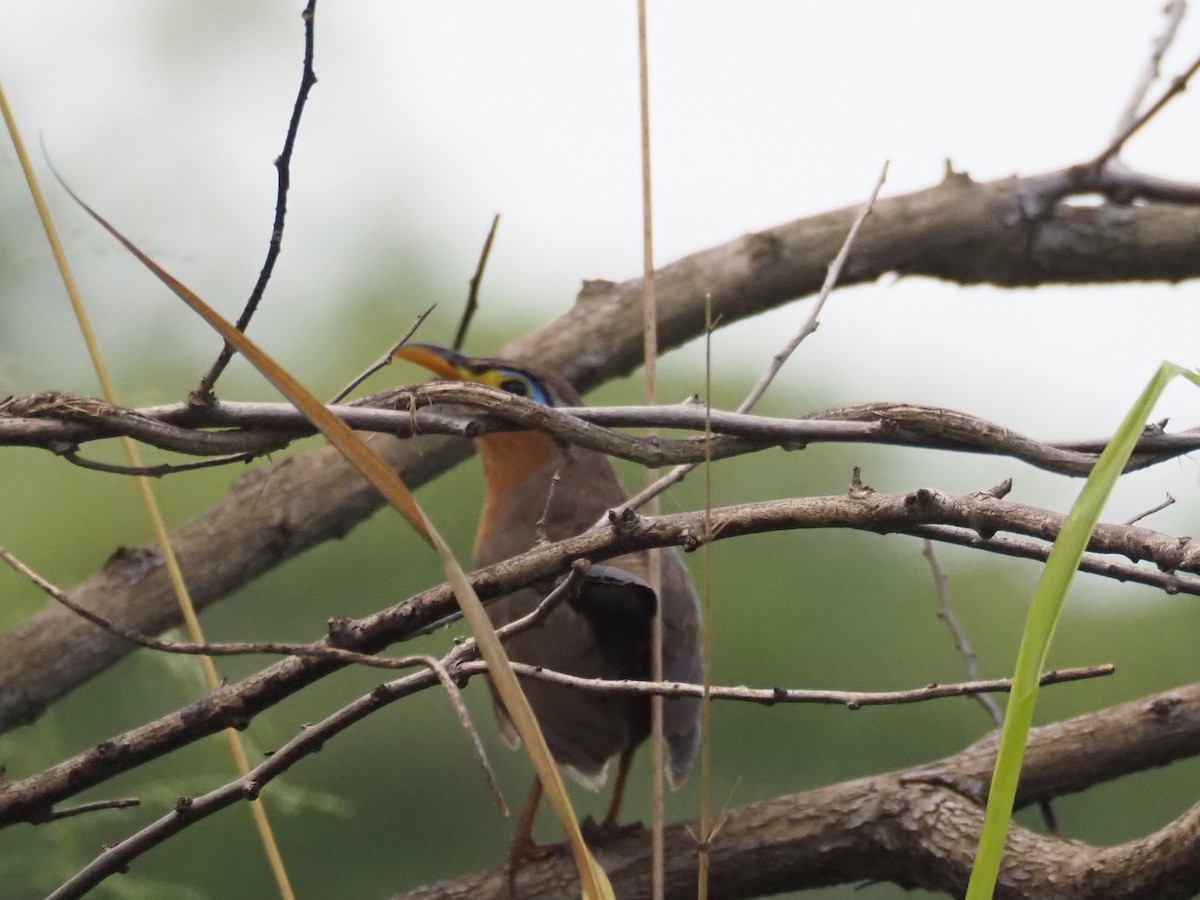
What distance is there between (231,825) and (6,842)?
40cm

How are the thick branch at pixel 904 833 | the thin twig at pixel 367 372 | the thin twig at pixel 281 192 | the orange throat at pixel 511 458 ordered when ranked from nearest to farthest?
1. the thin twig at pixel 281 192
2. the thin twig at pixel 367 372
3. the thick branch at pixel 904 833
4. the orange throat at pixel 511 458

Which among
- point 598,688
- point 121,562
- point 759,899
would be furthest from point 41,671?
point 598,688

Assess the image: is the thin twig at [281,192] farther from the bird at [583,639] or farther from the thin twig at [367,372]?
the bird at [583,639]

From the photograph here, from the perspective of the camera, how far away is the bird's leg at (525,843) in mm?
2088

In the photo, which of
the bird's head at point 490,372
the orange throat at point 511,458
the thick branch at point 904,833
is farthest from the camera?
the orange throat at point 511,458

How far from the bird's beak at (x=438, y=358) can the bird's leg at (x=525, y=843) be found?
83 centimetres

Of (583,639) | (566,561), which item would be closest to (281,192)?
(566,561)

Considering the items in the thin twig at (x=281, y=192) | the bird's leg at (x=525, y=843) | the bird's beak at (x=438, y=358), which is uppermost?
the thin twig at (x=281, y=192)

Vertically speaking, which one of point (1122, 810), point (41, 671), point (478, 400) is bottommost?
point (1122, 810)

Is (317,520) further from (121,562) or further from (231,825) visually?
(231,825)

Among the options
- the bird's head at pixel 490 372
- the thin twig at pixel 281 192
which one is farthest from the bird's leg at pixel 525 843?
the thin twig at pixel 281 192

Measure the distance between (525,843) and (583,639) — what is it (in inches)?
15.5

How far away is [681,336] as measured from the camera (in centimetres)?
255

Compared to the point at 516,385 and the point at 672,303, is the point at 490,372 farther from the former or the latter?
the point at 672,303
